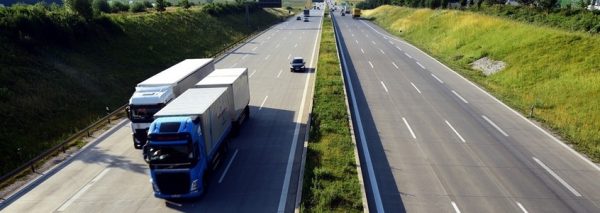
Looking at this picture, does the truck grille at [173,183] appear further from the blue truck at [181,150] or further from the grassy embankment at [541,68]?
the grassy embankment at [541,68]

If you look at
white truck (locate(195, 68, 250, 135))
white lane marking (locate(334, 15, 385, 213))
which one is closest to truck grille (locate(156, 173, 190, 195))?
white truck (locate(195, 68, 250, 135))

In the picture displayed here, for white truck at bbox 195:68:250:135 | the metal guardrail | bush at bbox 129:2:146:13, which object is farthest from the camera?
bush at bbox 129:2:146:13

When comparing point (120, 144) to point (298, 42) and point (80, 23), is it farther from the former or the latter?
point (298, 42)

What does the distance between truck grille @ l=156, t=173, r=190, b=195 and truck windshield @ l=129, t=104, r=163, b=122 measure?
5.18m

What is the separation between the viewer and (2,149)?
2019 cm

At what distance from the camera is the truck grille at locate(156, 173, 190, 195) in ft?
49.7

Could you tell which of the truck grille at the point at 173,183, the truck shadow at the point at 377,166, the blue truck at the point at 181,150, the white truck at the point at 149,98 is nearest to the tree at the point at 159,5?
the white truck at the point at 149,98

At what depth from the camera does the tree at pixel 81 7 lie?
39969mm

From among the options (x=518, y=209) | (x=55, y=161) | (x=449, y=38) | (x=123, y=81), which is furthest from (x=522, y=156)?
(x=449, y=38)

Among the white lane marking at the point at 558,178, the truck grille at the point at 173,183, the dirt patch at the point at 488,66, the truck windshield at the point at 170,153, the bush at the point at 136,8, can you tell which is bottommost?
the white lane marking at the point at 558,178

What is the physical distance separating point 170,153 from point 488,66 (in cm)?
3533

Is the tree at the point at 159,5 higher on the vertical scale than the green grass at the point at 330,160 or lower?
higher

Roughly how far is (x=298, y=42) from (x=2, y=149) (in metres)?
48.4

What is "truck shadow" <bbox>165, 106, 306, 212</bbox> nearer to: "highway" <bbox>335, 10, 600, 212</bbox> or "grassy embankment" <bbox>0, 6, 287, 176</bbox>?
"highway" <bbox>335, 10, 600, 212</bbox>
